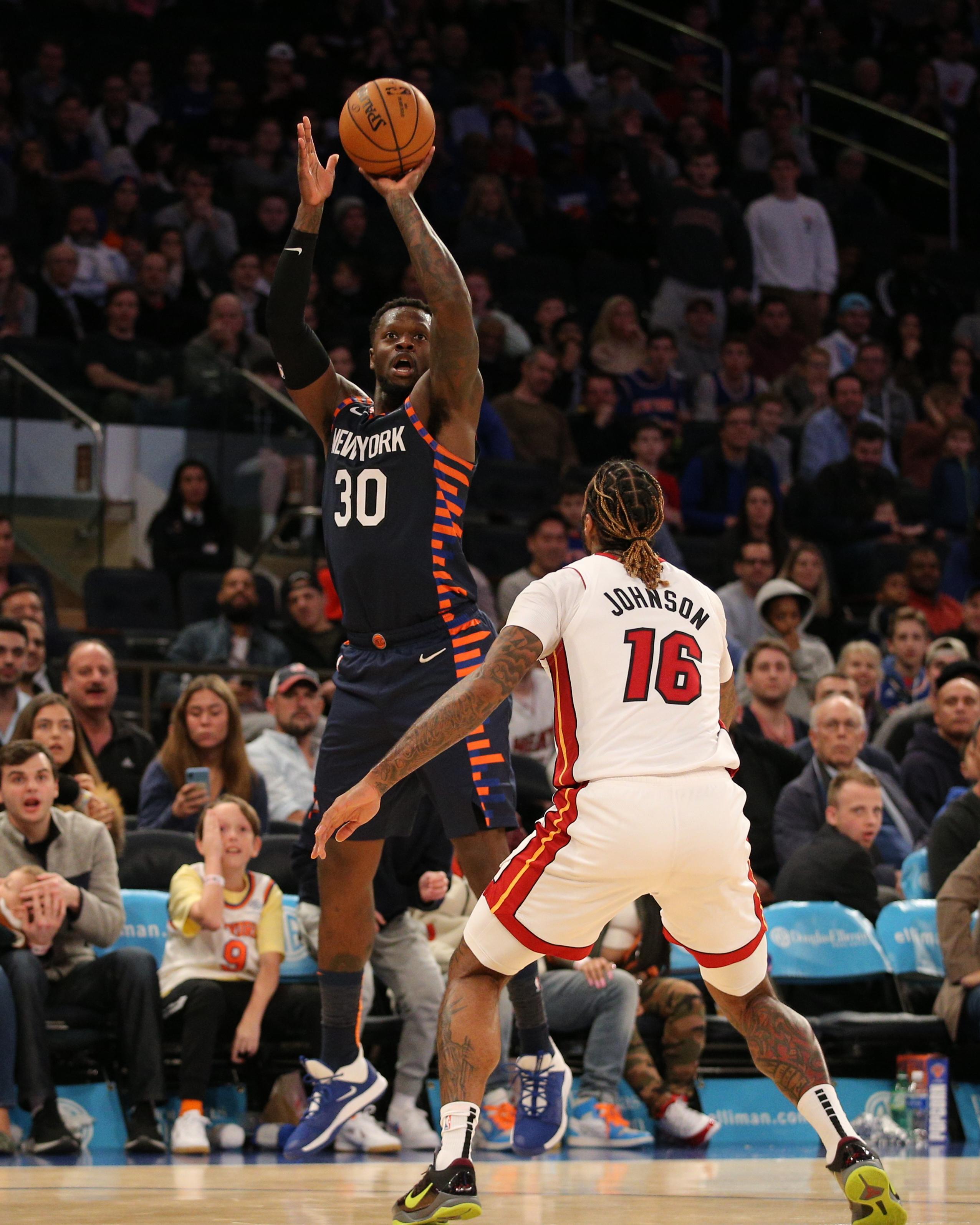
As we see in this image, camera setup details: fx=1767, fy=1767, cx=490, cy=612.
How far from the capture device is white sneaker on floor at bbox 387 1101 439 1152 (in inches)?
285

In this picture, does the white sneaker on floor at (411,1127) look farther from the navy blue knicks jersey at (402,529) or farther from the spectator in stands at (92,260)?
the spectator in stands at (92,260)

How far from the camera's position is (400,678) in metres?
5.49

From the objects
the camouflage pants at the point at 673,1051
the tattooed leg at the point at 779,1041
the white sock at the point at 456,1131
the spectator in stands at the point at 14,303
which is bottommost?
the camouflage pants at the point at 673,1051

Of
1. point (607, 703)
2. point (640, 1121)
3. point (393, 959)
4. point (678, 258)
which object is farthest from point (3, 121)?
point (607, 703)

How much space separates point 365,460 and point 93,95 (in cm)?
1075

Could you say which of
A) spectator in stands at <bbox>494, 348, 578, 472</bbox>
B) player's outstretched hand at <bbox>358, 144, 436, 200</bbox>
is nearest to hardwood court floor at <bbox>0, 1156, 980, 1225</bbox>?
player's outstretched hand at <bbox>358, 144, 436, 200</bbox>

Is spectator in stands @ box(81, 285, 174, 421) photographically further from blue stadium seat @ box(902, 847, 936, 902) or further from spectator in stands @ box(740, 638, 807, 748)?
blue stadium seat @ box(902, 847, 936, 902)

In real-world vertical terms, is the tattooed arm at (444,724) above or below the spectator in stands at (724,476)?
below

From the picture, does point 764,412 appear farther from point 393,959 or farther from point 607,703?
point 607,703

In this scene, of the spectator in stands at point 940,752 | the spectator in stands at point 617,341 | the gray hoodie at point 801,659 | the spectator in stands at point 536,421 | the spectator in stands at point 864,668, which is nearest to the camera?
the spectator in stands at point 940,752

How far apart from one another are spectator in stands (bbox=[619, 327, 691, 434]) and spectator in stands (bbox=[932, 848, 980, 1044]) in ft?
21.4

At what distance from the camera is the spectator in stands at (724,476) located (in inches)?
511

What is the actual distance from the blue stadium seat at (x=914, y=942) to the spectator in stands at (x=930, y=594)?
4268mm

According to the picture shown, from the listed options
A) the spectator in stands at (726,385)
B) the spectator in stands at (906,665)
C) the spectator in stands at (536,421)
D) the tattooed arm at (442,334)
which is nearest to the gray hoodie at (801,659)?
the spectator in stands at (906,665)
